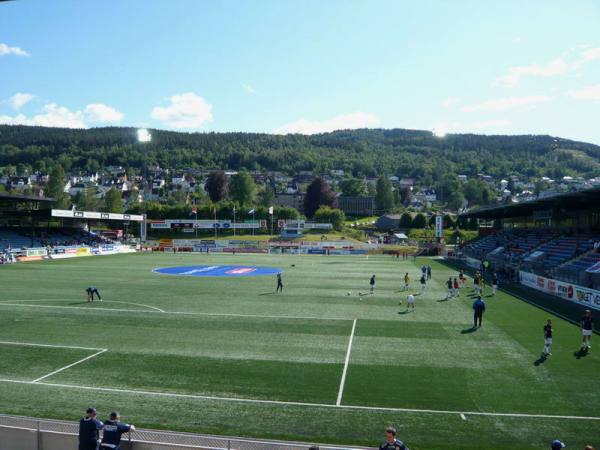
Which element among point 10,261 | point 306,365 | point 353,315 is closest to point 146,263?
point 10,261

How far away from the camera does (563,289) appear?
32.9 meters

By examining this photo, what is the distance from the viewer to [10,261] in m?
56.5

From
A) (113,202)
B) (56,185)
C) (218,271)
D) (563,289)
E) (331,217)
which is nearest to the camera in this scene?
(563,289)

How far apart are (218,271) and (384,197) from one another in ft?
407

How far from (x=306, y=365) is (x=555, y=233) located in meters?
42.1

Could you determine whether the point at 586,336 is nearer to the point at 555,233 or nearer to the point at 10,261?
the point at 555,233

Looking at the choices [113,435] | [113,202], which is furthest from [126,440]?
Answer: [113,202]

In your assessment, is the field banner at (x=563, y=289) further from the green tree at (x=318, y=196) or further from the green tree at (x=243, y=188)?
the green tree at (x=243, y=188)

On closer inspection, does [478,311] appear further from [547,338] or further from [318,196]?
[318,196]

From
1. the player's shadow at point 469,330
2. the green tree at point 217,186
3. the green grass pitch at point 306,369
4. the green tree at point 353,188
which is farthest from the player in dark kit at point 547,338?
the green tree at point 353,188

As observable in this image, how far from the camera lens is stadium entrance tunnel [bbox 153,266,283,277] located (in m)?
46.5

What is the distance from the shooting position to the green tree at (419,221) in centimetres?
11964

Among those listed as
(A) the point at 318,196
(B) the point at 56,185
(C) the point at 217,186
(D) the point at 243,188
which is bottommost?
(A) the point at 318,196

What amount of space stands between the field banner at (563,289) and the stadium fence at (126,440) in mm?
25860
